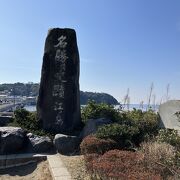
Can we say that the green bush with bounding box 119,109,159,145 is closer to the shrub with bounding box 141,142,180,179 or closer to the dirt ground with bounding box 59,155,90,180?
the dirt ground with bounding box 59,155,90,180

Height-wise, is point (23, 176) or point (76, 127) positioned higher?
point (76, 127)

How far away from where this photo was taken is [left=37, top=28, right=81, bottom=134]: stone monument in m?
13.6

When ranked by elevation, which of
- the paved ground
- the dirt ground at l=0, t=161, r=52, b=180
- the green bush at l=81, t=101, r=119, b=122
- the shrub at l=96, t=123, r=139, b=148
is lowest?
the dirt ground at l=0, t=161, r=52, b=180

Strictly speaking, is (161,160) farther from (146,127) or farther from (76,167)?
(146,127)

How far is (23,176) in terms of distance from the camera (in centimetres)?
980

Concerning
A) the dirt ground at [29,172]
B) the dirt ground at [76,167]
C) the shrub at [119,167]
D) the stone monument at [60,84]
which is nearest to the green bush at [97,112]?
the stone monument at [60,84]

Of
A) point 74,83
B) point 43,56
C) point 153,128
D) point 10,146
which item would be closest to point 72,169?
point 10,146

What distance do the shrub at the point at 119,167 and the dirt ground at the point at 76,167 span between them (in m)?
0.45

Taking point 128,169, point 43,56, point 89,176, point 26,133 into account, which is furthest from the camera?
point 43,56

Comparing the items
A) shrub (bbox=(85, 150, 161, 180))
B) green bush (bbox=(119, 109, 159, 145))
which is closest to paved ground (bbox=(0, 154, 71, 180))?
green bush (bbox=(119, 109, 159, 145))

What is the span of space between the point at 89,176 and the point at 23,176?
2.71 meters

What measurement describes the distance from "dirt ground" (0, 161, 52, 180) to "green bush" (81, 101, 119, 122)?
4.85 m

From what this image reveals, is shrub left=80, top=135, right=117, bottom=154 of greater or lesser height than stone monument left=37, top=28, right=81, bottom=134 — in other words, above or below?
below

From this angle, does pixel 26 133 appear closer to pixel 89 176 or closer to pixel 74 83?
pixel 74 83
